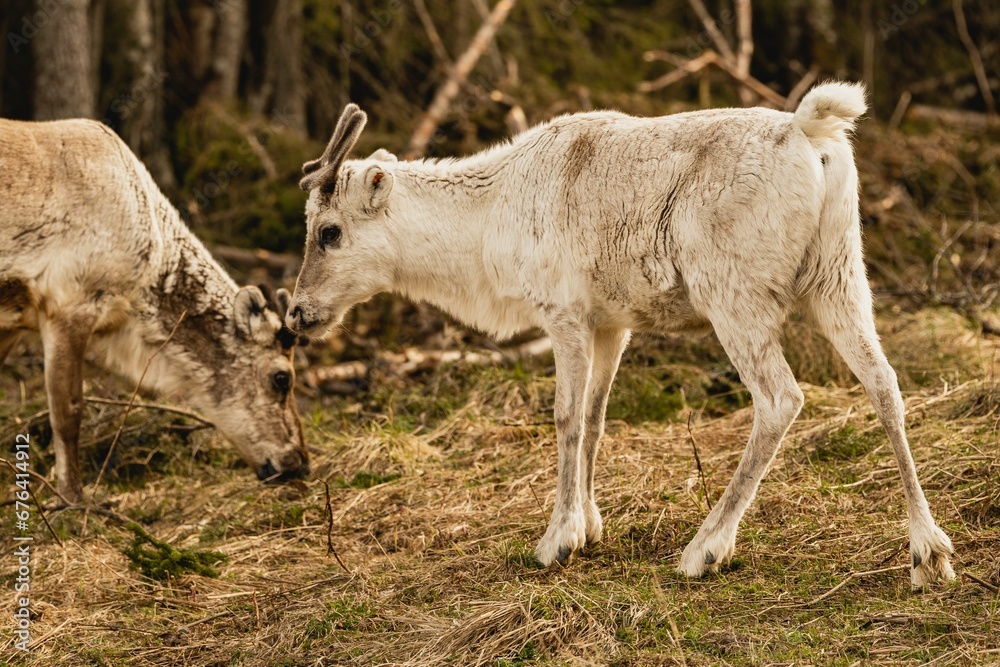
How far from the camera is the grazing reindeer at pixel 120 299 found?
716 cm

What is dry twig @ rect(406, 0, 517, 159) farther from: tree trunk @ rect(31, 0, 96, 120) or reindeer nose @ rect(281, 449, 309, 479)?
reindeer nose @ rect(281, 449, 309, 479)

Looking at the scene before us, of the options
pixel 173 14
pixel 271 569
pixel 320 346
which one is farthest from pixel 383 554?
pixel 173 14

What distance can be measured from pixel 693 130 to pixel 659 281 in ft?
2.42

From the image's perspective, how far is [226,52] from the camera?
47.2ft

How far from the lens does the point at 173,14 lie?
47.8 feet

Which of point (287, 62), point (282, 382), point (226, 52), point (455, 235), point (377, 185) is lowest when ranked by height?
point (282, 382)

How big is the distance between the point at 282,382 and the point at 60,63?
497 cm

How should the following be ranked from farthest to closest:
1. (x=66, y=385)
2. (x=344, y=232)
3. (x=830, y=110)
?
(x=66, y=385), (x=344, y=232), (x=830, y=110)

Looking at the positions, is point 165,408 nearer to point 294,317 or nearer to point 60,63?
point 294,317

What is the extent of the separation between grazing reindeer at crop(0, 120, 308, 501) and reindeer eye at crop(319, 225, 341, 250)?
166 cm

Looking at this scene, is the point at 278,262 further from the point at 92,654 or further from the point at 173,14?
the point at 92,654

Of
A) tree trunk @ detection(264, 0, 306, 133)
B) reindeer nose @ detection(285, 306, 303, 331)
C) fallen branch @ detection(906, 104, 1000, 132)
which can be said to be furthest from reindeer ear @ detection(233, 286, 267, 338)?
fallen branch @ detection(906, 104, 1000, 132)

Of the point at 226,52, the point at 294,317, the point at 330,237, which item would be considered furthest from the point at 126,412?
the point at 226,52

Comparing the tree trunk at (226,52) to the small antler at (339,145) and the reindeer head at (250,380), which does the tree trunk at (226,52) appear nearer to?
the reindeer head at (250,380)
